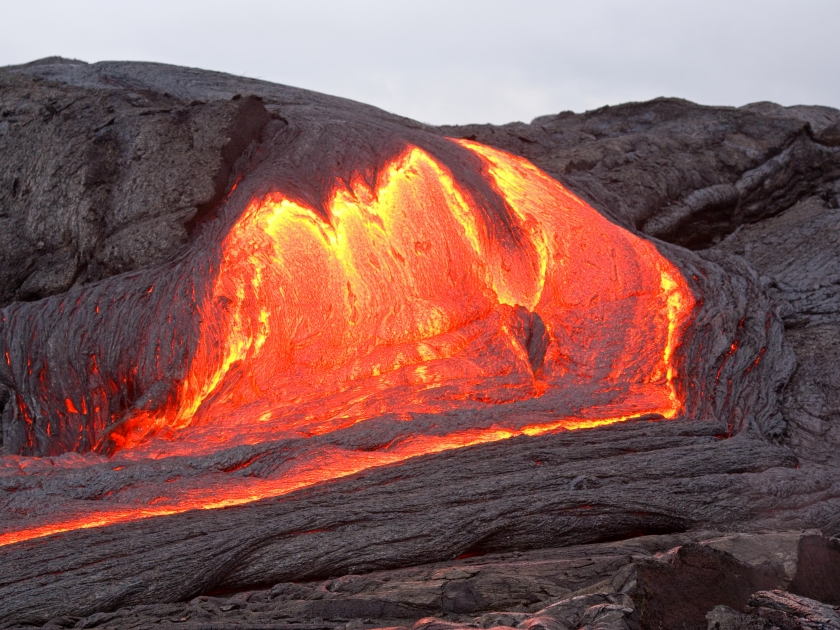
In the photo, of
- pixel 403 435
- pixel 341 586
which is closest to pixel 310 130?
pixel 403 435

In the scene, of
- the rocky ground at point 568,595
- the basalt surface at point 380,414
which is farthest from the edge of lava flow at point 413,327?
the rocky ground at point 568,595

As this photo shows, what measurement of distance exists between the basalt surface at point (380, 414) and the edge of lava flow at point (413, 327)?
3.7 inches

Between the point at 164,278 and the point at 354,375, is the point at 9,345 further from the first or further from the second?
the point at 354,375

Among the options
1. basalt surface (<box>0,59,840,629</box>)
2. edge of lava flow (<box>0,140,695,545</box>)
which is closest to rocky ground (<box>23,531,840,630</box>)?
basalt surface (<box>0,59,840,629</box>)

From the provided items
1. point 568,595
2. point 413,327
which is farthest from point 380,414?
point 568,595

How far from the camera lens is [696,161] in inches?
636

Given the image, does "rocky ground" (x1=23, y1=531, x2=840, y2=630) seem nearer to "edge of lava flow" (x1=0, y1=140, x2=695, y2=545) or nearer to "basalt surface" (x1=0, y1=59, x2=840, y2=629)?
"basalt surface" (x1=0, y1=59, x2=840, y2=629)

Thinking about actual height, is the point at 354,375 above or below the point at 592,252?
below

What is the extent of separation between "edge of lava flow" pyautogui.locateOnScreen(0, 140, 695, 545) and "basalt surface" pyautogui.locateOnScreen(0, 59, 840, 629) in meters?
0.09

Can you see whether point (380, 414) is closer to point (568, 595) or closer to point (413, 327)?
point (413, 327)

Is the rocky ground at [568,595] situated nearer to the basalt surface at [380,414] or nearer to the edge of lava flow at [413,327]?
the basalt surface at [380,414]

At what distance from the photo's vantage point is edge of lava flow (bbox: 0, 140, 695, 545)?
922 cm

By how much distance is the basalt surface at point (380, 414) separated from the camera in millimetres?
6496

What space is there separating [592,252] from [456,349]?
2.61m
